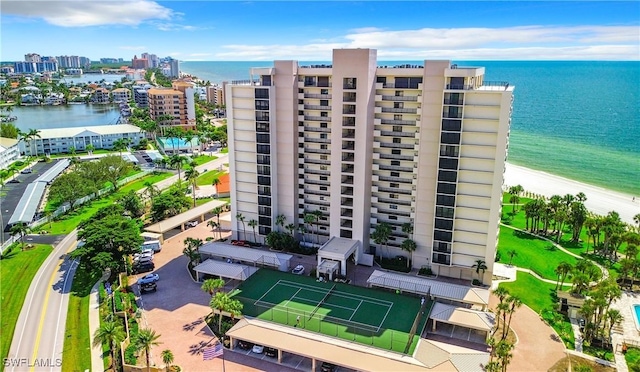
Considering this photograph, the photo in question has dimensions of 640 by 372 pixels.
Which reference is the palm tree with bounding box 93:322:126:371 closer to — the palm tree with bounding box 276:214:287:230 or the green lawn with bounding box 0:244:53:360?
the green lawn with bounding box 0:244:53:360

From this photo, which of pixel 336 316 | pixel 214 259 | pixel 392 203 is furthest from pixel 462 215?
pixel 214 259

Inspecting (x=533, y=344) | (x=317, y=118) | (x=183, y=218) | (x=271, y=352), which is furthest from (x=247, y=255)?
(x=533, y=344)

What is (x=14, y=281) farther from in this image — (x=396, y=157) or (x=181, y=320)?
(x=396, y=157)

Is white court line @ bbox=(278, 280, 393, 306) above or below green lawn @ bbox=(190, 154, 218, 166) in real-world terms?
below

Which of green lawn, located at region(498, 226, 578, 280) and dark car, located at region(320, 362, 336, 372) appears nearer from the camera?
dark car, located at region(320, 362, 336, 372)

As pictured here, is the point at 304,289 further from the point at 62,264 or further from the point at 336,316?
the point at 62,264

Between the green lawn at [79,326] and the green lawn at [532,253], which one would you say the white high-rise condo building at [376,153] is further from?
the green lawn at [79,326]

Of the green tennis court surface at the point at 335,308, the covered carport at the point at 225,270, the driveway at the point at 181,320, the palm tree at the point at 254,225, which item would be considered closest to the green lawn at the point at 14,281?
the driveway at the point at 181,320

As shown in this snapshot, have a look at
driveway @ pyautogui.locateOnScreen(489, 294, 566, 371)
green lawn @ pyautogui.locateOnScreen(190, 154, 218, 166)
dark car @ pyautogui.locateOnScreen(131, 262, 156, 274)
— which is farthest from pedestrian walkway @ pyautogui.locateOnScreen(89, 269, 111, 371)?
green lawn @ pyautogui.locateOnScreen(190, 154, 218, 166)
